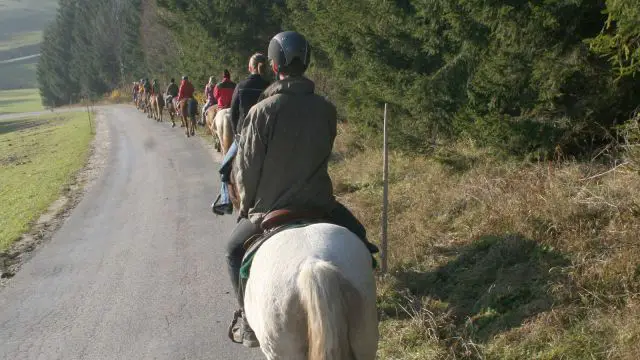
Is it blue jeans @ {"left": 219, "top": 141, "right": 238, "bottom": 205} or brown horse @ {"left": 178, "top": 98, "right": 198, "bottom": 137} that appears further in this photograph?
brown horse @ {"left": 178, "top": 98, "right": 198, "bottom": 137}

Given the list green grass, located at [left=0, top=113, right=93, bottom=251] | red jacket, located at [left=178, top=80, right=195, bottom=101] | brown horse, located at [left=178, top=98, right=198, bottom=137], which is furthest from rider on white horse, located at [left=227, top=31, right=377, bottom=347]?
red jacket, located at [left=178, top=80, right=195, bottom=101]

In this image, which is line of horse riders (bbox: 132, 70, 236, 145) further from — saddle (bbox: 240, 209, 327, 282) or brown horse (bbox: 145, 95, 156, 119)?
saddle (bbox: 240, 209, 327, 282)

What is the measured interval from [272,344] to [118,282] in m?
4.65

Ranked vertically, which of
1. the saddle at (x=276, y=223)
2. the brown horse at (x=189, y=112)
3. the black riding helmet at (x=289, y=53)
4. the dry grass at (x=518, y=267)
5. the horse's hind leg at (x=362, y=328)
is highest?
the black riding helmet at (x=289, y=53)

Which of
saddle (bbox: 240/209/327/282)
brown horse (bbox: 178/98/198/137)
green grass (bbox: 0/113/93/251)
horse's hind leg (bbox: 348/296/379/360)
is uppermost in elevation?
saddle (bbox: 240/209/327/282)

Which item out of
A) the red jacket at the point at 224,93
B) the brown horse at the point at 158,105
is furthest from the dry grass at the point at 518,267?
the brown horse at the point at 158,105

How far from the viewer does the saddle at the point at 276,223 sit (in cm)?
389

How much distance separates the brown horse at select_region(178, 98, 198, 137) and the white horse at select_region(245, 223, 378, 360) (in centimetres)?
1899

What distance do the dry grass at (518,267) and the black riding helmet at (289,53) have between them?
2.37 metres

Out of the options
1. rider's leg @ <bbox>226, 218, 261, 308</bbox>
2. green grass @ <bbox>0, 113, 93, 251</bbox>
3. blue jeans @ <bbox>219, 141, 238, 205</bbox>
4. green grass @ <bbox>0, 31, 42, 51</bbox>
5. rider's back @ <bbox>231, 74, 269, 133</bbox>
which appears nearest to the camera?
rider's leg @ <bbox>226, 218, 261, 308</bbox>

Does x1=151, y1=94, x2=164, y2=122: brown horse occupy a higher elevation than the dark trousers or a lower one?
lower

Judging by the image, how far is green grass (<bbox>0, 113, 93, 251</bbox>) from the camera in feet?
37.4

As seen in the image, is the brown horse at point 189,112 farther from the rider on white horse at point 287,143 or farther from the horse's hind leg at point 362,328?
the horse's hind leg at point 362,328

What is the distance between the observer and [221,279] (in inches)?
281
